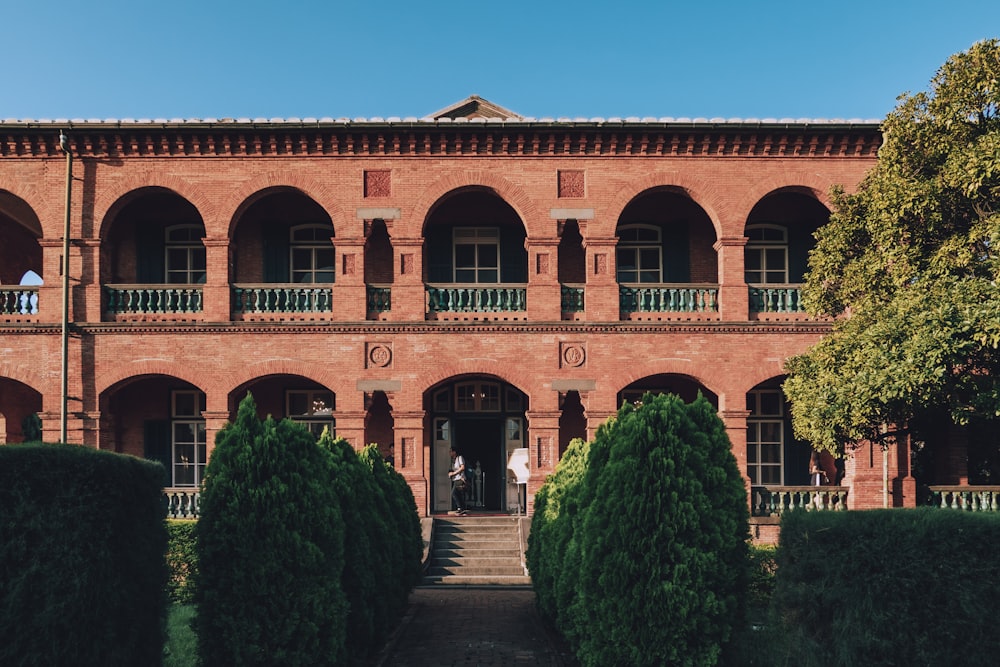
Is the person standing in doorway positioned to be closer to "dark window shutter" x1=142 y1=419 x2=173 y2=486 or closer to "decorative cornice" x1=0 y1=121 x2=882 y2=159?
"dark window shutter" x1=142 y1=419 x2=173 y2=486

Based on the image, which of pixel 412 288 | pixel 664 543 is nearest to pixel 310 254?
pixel 412 288

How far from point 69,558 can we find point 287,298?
Answer: 12401 mm

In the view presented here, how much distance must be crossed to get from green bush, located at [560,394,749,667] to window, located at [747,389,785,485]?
12880 mm

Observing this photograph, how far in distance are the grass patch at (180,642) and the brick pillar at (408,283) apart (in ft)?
25.4

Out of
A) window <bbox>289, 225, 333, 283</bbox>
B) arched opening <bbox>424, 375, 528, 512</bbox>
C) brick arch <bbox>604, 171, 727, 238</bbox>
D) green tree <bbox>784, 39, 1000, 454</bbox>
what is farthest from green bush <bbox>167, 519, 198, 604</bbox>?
brick arch <bbox>604, 171, 727, 238</bbox>

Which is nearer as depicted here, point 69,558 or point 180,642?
point 69,558

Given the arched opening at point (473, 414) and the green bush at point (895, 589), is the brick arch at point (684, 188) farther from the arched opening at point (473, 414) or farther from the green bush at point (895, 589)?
the green bush at point (895, 589)

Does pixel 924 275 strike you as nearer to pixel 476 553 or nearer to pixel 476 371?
pixel 476 371

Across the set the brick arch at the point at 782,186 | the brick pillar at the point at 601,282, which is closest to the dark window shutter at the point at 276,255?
the brick pillar at the point at 601,282

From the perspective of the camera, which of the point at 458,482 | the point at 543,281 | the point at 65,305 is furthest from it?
the point at 458,482

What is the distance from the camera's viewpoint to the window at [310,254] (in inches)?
753

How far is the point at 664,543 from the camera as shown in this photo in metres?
6.77

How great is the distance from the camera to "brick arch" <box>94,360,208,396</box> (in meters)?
16.9

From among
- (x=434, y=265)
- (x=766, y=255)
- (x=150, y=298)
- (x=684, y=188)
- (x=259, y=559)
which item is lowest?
(x=259, y=559)
